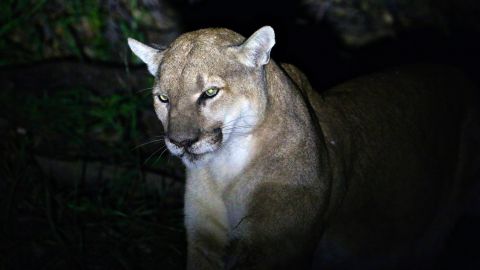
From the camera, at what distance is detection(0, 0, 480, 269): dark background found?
5.85 meters

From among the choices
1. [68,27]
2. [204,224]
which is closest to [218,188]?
[204,224]

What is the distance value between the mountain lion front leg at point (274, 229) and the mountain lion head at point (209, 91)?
409mm

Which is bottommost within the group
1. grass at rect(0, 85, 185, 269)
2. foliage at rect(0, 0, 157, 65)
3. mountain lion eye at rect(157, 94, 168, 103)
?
grass at rect(0, 85, 185, 269)

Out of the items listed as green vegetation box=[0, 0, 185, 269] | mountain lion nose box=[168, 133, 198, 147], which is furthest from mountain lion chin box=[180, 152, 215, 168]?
green vegetation box=[0, 0, 185, 269]

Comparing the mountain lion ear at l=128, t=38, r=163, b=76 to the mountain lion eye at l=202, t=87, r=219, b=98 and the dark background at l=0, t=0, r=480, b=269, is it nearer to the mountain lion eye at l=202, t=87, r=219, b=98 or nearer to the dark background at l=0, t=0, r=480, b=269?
the mountain lion eye at l=202, t=87, r=219, b=98

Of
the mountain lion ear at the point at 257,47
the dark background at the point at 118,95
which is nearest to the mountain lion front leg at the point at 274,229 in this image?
the mountain lion ear at the point at 257,47

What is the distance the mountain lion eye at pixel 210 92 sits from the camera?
3.99 metres

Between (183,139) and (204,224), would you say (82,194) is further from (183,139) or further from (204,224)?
(183,139)

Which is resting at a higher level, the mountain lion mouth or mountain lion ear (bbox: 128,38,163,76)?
mountain lion ear (bbox: 128,38,163,76)

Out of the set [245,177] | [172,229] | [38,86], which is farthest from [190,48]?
[38,86]

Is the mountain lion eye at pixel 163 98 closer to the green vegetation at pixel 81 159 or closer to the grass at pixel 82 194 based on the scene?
the green vegetation at pixel 81 159

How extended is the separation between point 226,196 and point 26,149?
2.92m

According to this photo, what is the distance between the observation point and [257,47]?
13.3 ft

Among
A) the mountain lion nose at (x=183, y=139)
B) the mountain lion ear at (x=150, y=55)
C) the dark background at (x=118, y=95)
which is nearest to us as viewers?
the mountain lion nose at (x=183, y=139)
